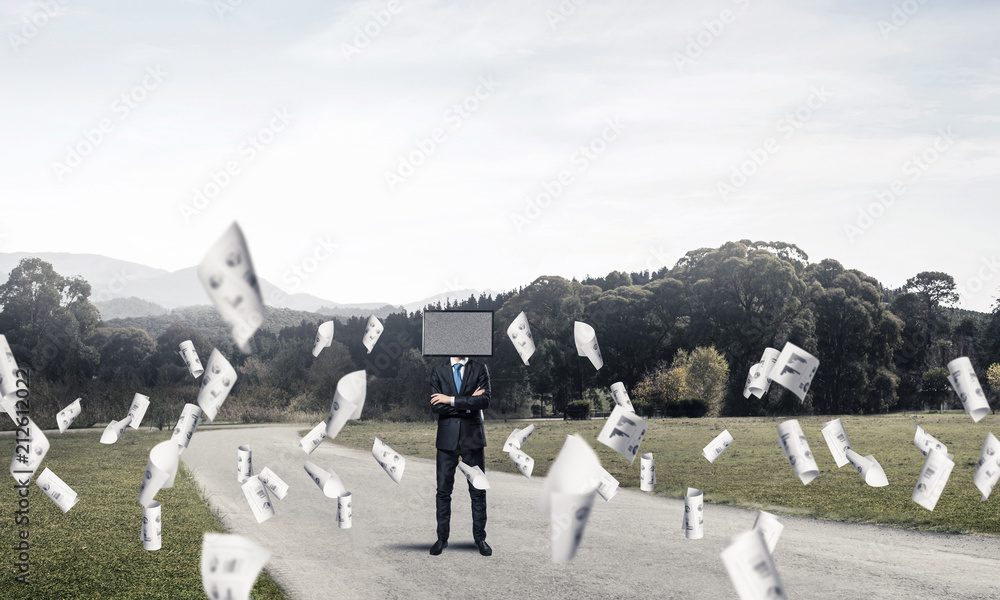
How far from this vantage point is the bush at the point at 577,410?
4319 centimetres

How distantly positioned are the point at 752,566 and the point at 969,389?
4.99m

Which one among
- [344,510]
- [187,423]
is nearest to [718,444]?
[344,510]

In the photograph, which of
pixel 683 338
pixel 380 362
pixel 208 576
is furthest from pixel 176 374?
pixel 208 576

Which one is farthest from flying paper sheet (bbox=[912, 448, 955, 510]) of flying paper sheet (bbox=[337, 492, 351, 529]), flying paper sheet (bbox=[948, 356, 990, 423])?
flying paper sheet (bbox=[337, 492, 351, 529])

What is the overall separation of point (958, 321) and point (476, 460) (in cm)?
6356

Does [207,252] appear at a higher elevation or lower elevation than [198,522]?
higher

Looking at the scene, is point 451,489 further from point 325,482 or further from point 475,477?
point 325,482

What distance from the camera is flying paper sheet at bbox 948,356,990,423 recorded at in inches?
306

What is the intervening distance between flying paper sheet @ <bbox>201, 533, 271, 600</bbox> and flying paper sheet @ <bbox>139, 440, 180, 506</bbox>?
1496 millimetres

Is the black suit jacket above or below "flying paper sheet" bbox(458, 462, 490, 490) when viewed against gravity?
above

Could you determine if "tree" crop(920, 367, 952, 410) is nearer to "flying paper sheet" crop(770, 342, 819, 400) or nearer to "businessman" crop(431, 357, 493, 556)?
"flying paper sheet" crop(770, 342, 819, 400)

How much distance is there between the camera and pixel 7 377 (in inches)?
335

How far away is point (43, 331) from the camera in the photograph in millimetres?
55500

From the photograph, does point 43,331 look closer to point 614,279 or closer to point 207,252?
point 614,279
